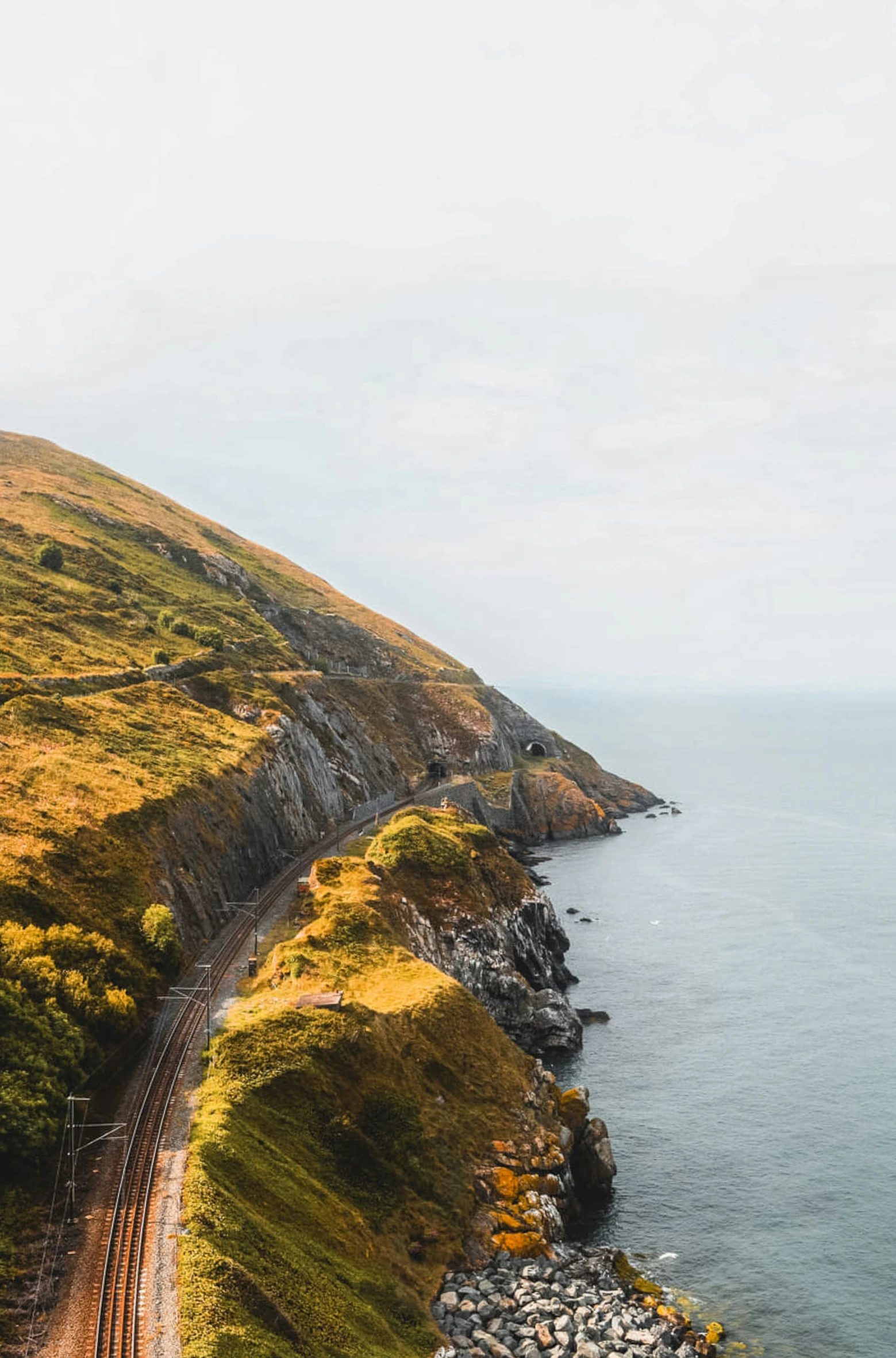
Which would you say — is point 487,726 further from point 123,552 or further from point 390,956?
point 390,956

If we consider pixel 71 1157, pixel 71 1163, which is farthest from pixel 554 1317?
pixel 71 1157

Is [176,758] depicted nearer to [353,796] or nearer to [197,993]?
[197,993]

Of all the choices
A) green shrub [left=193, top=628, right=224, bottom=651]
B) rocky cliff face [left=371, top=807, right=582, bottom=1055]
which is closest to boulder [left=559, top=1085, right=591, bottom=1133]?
rocky cliff face [left=371, top=807, right=582, bottom=1055]

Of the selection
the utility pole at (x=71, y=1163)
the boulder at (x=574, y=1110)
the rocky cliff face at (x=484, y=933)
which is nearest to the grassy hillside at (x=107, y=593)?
the rocky cliff face at (x=484, y=933)

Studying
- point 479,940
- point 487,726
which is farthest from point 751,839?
point 479,940

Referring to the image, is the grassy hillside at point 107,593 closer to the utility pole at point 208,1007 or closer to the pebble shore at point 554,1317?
the utility pole at point 208,1007

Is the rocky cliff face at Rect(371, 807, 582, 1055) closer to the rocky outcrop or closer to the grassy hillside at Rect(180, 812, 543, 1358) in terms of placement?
the grassy hillside at Rect(180, 812, 543, 1358)
